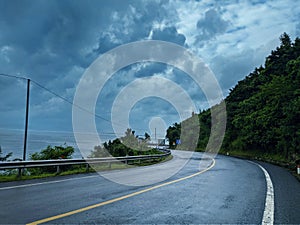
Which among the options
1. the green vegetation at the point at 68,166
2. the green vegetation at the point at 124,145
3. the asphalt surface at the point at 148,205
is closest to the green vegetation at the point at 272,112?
the green vegetation at the point at 68,166

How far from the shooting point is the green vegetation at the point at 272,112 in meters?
27.8

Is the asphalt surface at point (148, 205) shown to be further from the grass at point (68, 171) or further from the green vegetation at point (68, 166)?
the green vegetation at point (68, 166)

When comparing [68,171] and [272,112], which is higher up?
[272,112]

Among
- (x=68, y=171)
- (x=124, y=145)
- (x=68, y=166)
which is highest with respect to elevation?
(x=124, y=145)

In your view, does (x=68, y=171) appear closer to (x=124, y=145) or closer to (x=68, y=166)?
(x=68, y=166)

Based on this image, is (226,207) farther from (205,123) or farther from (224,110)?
(205,123)

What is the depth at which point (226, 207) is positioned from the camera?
652cm

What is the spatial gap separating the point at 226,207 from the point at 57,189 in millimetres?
4979

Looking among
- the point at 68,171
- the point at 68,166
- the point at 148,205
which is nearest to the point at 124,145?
the point at 68,166

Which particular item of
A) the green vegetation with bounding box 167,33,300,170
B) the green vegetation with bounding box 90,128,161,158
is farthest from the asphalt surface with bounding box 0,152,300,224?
the green vegetation with bounding box 90,128,161,158

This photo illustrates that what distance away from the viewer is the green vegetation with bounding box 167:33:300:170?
91.2 feet

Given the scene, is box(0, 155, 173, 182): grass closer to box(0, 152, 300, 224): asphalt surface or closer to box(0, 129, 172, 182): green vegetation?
box(0, 129, 172, 182): green vegetation

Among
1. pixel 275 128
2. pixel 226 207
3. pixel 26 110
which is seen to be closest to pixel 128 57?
pixel 26 110

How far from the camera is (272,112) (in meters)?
34.3
